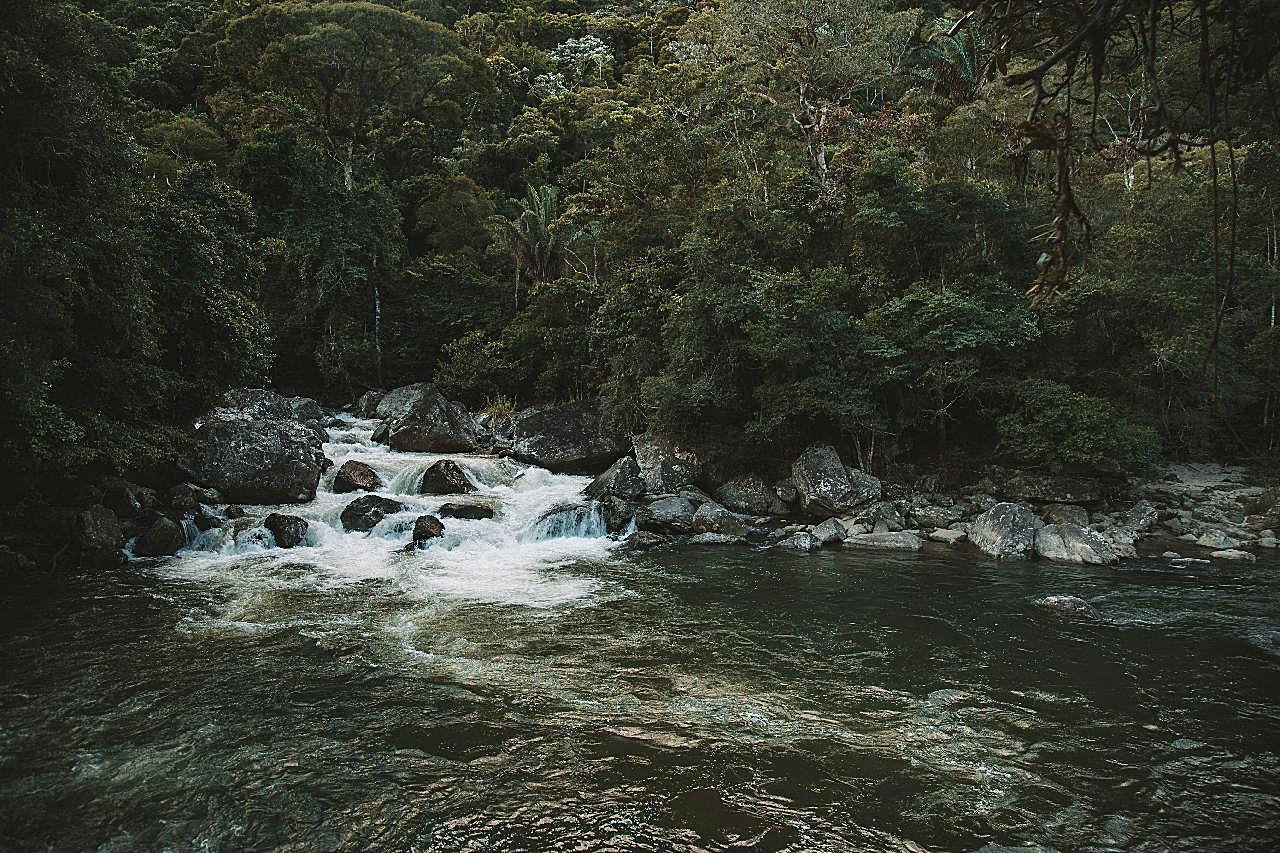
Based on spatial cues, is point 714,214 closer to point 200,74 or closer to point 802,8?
point 802,8

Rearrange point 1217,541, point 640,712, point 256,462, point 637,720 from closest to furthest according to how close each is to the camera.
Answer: point 637,720
point 640,712
point 1217,541
point 256,462

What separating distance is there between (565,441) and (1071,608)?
542 inches

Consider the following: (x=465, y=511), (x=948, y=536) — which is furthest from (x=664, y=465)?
(x=948, y=536)

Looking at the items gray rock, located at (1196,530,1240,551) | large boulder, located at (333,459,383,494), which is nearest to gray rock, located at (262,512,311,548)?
large boulder, located at (333,459,383,494)

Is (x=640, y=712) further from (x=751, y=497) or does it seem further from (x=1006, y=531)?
(x=751, y=497)

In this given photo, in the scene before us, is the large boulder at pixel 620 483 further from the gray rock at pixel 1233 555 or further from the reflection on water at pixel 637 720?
the gray rock at pixel 1233 555

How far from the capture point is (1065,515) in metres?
14.2

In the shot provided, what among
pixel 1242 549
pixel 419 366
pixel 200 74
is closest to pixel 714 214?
pixel 1242 549

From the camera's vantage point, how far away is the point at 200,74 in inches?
1468

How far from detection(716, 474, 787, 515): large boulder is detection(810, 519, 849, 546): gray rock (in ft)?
6.23

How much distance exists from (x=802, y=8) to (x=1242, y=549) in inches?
802

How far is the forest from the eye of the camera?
9211 mm

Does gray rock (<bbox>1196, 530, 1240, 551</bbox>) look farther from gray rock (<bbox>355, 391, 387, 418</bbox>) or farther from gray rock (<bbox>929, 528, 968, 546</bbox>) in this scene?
gray rock (<bbox>355, 391, 387, 418</bbox>)

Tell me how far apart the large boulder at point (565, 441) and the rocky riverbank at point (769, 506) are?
5.98ft
